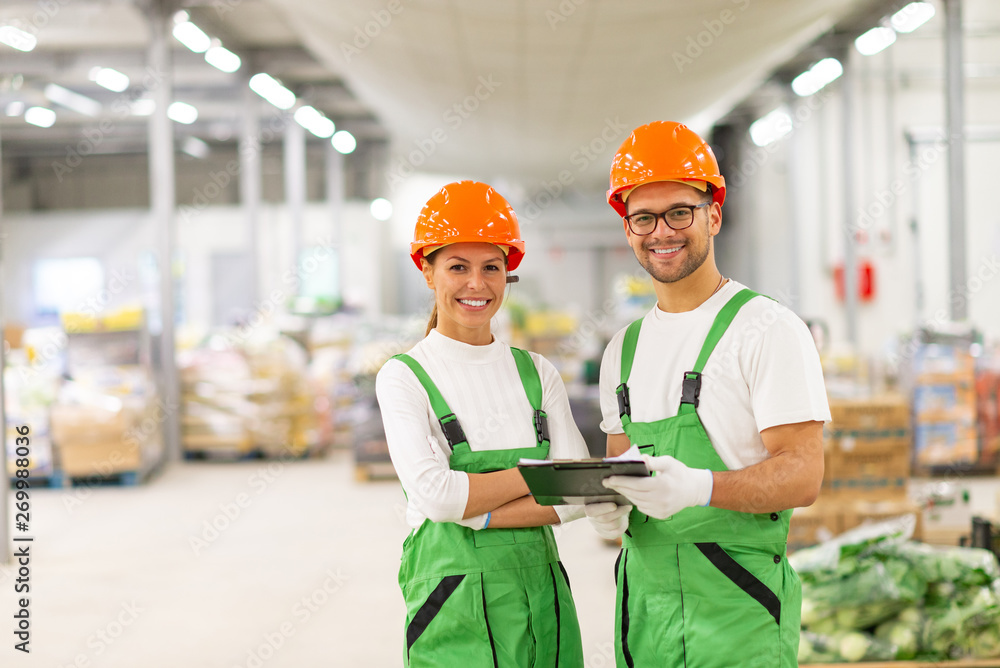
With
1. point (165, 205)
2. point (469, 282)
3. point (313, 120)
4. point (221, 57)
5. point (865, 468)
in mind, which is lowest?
point (865, 468)

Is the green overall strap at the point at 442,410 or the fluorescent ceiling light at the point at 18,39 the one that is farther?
the fluorescent ceiling light at the point at 18,39

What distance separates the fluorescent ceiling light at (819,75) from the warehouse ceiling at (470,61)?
394mm

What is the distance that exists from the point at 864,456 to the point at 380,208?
15.4m

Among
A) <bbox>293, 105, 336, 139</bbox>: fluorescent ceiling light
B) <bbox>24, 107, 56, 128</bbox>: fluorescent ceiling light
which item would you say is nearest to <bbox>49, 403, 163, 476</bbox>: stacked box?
<bbox>293, 105, 336, 139</bbox>: fluorescent ceiling light

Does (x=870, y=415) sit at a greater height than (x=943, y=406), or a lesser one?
greater

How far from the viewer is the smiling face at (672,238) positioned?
1.82m

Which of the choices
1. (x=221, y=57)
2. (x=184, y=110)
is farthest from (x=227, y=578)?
(x=184, y=110)

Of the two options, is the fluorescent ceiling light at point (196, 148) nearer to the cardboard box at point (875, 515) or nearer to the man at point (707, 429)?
the cardboard box at point (875, 515)

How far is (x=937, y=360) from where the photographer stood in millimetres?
7691

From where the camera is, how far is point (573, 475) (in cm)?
154

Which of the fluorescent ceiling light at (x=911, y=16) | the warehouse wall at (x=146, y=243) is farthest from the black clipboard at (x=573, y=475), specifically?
the warehouse wall at (x=146, y=243)

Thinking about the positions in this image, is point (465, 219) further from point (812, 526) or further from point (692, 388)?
point (812, 526)

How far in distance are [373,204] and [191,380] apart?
37.1ft

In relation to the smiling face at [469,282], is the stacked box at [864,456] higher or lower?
lower
